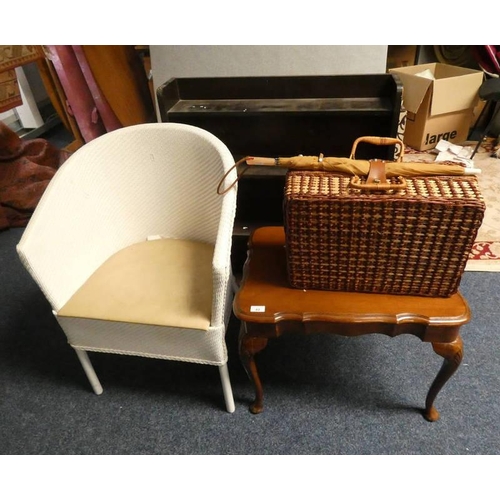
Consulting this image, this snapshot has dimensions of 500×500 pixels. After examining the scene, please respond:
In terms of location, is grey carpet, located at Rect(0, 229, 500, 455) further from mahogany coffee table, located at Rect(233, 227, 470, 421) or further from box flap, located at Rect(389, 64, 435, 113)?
box flap, located at Rect(389, 64, 435, 113)

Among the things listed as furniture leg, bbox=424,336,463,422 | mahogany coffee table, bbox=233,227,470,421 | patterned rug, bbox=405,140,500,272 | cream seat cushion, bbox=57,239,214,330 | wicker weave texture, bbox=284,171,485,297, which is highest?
wicker weave texture, bbox=284,171,485,297

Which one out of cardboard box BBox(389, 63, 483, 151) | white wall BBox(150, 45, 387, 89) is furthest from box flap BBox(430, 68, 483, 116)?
white wall BBox(150, 45, 387, 89)

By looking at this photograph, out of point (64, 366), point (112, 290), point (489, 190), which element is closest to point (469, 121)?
point (489, 190)

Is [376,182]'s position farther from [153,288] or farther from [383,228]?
[153,288]

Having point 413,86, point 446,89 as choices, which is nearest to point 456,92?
point 446,89

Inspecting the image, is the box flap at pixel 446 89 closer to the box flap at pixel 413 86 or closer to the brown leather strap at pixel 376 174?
the box flap at pixel 413 86

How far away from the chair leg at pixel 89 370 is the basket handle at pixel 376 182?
960 millimetres

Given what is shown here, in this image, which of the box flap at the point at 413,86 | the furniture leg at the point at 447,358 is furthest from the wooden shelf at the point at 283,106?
the box flap at the point at 413,86

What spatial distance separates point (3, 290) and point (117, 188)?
967 mm

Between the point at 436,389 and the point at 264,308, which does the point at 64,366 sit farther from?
the point at 436,389

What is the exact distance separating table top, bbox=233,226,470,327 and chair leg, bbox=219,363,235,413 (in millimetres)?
251

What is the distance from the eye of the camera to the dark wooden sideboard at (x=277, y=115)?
1.46m

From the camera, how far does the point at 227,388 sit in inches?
48.2

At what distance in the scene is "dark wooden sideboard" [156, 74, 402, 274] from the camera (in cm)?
146
